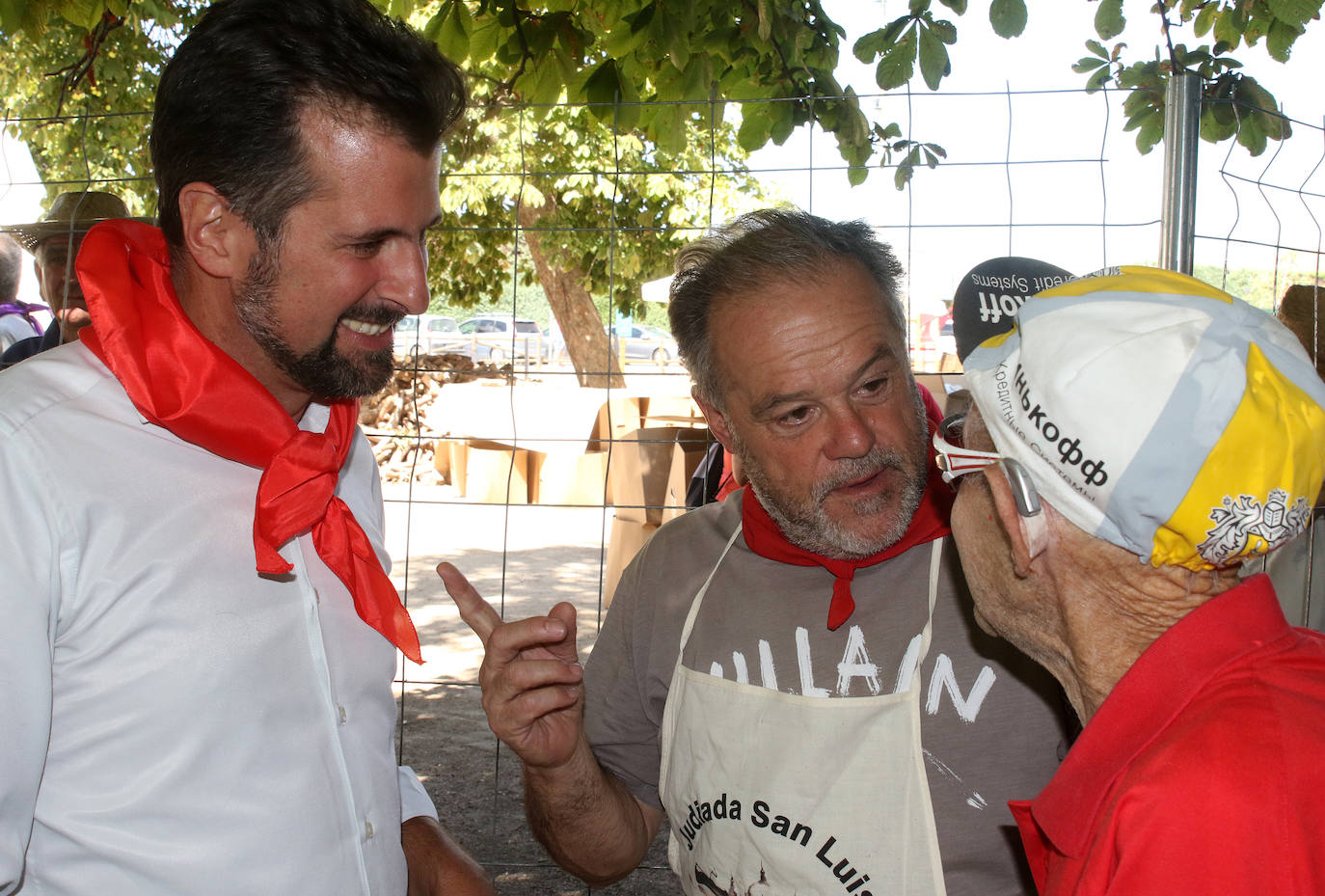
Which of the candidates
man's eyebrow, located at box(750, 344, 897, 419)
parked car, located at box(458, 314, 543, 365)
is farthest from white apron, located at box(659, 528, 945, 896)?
parked car, located at box(458, 314, 543, 365)

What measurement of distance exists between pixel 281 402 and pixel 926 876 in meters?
1.35

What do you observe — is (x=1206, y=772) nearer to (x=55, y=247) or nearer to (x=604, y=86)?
(x=604, y=86)

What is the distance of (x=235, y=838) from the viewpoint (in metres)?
1.37

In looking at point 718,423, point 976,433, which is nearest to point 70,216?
point 718,423

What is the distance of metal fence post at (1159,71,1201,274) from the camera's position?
2590 millimetres

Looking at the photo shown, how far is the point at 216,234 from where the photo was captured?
5.12 feet

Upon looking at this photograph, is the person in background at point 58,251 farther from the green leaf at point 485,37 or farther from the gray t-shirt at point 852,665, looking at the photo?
the gray t-shirt at point 852,665

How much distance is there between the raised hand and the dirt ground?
119 cm

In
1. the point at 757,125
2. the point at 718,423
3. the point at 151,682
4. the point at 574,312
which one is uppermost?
the point at 757,125

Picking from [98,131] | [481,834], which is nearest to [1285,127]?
[481,834]

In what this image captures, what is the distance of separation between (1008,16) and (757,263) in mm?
1719

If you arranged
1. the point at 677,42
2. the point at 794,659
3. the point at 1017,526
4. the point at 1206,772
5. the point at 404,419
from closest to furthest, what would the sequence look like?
the point at 1206,772 < the point at 1017,526 < the point at 794,659 < the point at 677,42 < the point at 404,419

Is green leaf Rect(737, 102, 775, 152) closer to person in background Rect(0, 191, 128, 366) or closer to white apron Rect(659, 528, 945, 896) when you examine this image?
white apron Rect(659, 528, 945, 896)

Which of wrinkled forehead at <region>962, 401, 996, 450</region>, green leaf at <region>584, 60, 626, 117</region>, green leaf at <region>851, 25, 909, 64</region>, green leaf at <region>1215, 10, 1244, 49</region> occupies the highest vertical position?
green leaf at <region>1215, 10, 1244, 49</region>
